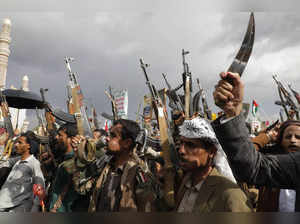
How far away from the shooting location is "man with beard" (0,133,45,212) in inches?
133

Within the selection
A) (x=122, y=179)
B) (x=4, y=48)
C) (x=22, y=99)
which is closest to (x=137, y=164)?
(x=122, y=179)

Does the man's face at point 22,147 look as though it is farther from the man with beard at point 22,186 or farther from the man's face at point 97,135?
the man's face at point 97,135

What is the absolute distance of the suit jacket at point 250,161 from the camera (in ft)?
4.13

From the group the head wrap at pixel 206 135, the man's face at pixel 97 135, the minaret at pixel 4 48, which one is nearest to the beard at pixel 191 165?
the head wrap at pixel 206 135

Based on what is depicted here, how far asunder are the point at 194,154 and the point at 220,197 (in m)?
0.38

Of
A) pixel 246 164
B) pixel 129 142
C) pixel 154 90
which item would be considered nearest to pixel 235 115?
pixel 246 164

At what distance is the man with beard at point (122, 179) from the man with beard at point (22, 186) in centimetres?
116

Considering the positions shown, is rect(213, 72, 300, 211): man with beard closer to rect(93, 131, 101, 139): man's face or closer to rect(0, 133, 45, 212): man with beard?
rect(0, 133, 45, 212): man with beard

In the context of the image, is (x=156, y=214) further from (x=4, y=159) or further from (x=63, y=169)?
(x=4, y=159)

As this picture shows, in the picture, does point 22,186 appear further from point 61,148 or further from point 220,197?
point 220,197

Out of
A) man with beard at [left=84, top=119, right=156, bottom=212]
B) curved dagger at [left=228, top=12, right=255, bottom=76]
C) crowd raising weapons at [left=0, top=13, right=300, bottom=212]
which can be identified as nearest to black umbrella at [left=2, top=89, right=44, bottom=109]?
crowd raising weapons at [left=0, top=13, right=300, bottom=212]

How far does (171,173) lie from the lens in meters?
2.12

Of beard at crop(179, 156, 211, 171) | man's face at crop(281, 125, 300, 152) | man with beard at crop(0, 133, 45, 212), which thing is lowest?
man with beard at crop(0, 133, 45, 212)

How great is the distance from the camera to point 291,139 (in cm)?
225
